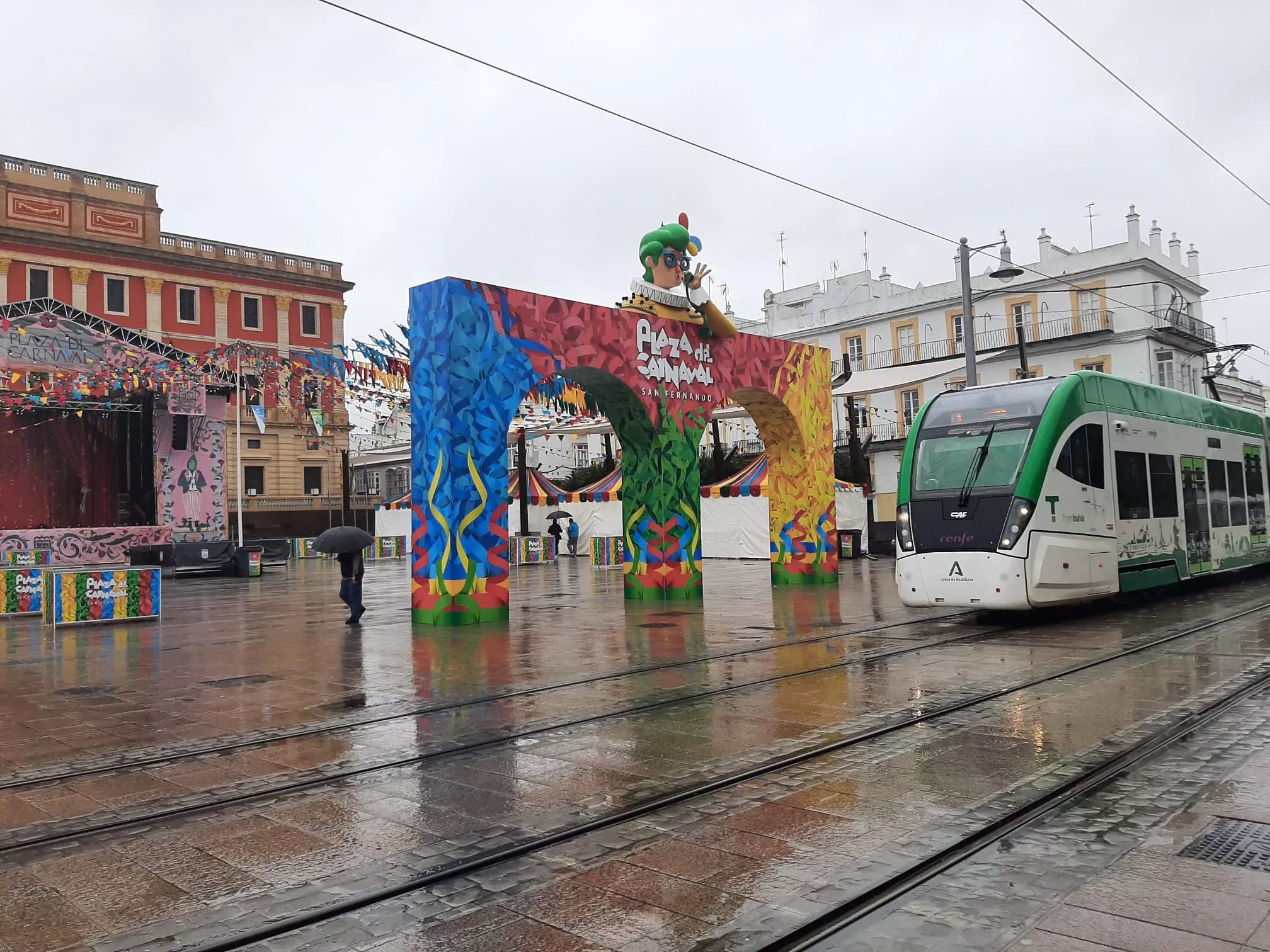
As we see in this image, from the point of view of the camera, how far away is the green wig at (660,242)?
1773 cm

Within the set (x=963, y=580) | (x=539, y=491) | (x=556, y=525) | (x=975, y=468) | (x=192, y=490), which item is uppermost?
(x=192, y=490)

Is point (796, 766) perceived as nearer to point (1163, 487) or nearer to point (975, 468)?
point (975, 468)

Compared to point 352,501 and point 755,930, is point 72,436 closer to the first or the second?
point 352,501

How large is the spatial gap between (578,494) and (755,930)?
33.6 metres

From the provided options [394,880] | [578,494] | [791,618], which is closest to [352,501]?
[578,494]

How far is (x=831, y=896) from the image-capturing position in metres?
3.96

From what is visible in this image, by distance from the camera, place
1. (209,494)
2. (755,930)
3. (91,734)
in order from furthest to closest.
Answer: (209,494) < (91,734) < (755,930)

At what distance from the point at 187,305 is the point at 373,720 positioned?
46.6m

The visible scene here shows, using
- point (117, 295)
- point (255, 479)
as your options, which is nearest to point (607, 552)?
point (255, 479)

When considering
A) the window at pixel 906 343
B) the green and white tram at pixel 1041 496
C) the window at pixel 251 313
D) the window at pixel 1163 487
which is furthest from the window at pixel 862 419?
the window at pixel 251 313

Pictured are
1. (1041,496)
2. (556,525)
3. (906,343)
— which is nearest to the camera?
(1041,496)

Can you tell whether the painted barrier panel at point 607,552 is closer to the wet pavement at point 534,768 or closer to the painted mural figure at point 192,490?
the painted mural figure at point 192,490

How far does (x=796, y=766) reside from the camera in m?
6.09

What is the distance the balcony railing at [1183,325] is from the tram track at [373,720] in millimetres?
34059
